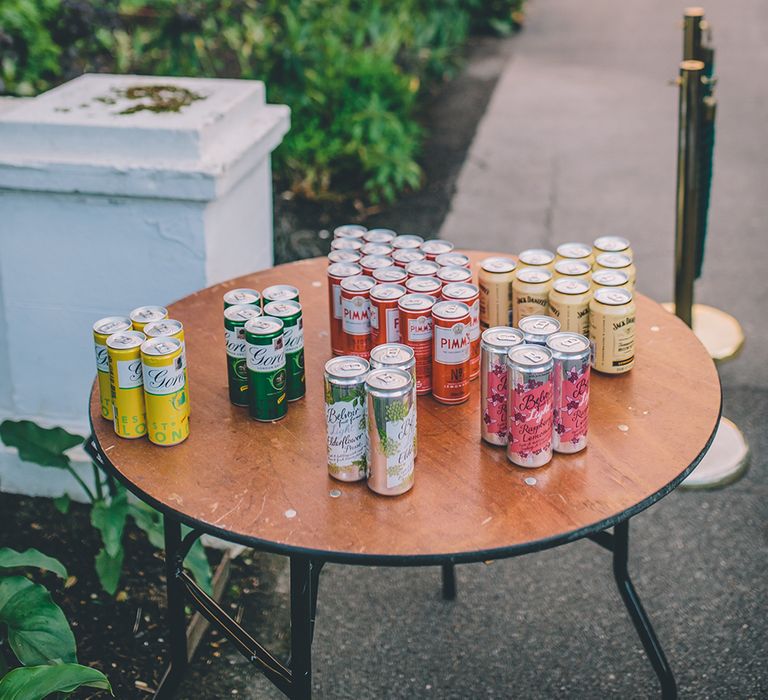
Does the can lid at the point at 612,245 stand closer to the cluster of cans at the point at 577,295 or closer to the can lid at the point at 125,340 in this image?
the cluster of cans at the point at 577,295

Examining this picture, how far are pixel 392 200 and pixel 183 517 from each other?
4.27 m

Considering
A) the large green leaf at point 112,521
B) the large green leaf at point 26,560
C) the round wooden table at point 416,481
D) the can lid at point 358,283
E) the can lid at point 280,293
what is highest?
the can lid at point 358,283

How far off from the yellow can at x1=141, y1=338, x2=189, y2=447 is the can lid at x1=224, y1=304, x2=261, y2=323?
0.15m

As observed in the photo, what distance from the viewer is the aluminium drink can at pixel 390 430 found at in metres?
1.64

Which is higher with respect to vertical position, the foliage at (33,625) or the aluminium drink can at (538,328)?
the aluminium drink can at (538,328)

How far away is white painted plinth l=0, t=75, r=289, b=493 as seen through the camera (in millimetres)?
2604

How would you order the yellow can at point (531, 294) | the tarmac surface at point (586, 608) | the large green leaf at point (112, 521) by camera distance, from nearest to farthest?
the yellow can at point (531, 294)
the large green leaf at point (112, 521)
the tarmac surface at point (586, 608)

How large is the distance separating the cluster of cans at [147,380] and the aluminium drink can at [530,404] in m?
0.60

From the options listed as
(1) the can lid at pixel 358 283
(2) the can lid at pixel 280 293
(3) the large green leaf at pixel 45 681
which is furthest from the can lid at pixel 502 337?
(3) the large green leaf at pixel 45 681

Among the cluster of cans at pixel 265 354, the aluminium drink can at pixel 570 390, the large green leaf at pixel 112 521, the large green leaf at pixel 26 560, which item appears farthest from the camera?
the large green leaf at pixel 112 521

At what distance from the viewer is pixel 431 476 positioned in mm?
1769

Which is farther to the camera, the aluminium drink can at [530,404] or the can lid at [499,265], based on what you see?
the can lid at [499,265]

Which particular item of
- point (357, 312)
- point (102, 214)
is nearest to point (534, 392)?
point (357, 312)

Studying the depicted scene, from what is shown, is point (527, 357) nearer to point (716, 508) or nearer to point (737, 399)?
point (716, 508)
